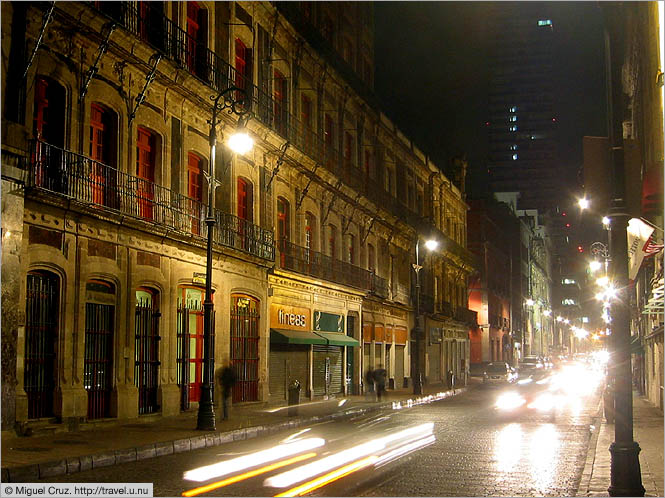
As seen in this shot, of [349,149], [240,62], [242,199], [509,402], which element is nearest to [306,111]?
[349,149]

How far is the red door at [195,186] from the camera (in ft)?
81.3

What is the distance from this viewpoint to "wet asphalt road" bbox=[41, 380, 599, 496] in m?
11.5

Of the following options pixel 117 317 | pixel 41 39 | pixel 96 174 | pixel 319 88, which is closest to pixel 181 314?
pixel 117 317

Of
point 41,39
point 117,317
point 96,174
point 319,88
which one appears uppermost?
point 319,88

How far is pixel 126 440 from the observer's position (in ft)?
54.8

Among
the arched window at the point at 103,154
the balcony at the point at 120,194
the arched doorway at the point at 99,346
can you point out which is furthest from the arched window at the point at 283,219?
the arched doorway at the point at 99,346

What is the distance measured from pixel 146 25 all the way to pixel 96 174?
5.02 meters

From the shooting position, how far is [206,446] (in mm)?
17594

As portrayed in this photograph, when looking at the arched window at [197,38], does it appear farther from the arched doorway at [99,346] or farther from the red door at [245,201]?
the arched doorway at [99,346]

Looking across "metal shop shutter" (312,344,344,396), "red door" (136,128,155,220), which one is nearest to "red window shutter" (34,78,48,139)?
"red door" (136,128,155,220)

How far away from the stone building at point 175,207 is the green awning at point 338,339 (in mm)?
133

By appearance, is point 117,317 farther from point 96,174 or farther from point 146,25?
point 146,25

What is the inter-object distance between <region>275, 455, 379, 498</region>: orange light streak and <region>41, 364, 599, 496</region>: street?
13mm

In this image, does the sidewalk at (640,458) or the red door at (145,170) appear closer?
the sidewalk at (640,458)
